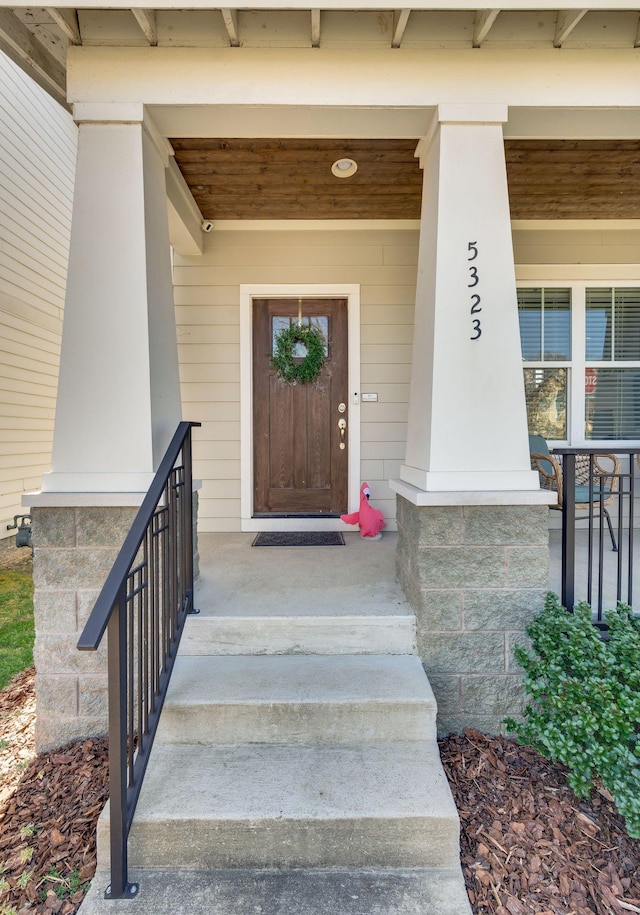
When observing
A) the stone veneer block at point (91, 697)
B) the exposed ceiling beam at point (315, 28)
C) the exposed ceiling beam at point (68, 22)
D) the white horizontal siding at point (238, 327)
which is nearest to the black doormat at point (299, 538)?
the white horizontal siding at point (238, 327)

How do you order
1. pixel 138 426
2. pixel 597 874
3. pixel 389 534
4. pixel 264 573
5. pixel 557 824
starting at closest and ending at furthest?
pixel 597 874 < pixel 557 824 < pixel 138 426 < pixel 264 573 < pixel 389 534

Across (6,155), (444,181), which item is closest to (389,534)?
(444,181)

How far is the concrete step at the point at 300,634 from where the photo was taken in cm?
216

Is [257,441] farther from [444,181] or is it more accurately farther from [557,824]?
[557,824]

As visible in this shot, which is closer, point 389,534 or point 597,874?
point 597,874

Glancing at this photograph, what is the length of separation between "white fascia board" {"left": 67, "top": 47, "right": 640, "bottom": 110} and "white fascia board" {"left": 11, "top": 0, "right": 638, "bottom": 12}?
0.73 feet

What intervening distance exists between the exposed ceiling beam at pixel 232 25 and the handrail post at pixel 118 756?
241 cm

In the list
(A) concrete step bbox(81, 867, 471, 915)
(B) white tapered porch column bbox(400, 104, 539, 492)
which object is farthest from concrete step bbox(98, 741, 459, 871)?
(B) white tapered porch column bbox(400, 104, 539, 492)

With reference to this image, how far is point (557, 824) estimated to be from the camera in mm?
1709

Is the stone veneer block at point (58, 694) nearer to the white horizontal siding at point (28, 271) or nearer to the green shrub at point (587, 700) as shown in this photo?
the green shrub at point (587, 700)

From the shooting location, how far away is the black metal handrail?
1439 mm

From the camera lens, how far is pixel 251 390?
402 centimetres

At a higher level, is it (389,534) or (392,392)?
(392,392)

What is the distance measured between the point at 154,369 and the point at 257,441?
73.1 inches
